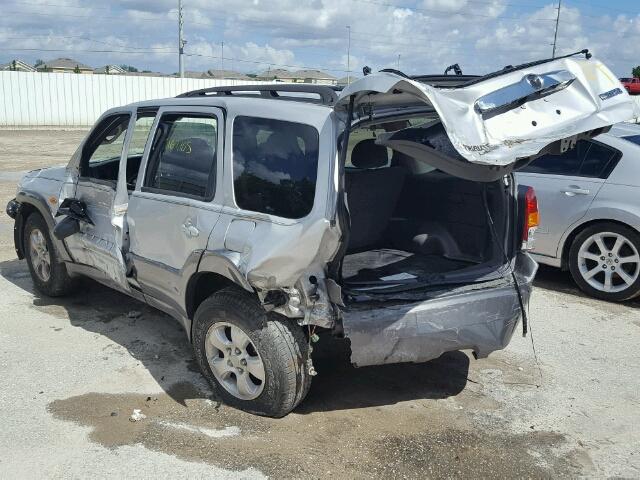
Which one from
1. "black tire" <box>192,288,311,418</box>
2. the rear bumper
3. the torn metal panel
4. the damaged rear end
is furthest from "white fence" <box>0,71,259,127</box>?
the torn metal panel

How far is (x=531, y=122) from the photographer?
124 inches

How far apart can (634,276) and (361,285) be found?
3564mm

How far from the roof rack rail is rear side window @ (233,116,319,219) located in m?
0.26

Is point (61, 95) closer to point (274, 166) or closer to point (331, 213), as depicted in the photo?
point (274, 166)

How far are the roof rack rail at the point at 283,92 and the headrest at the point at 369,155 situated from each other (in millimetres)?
404

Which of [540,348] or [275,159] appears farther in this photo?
[540,348]

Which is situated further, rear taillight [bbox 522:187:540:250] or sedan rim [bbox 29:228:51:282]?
sedan rim [bbox 29:228:51:282]

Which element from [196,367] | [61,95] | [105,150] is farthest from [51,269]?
[61,95]

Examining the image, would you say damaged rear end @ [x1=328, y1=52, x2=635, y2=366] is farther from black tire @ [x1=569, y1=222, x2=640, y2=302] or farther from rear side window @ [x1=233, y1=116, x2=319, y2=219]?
black tire @ [x1=569, y1=222, x2=640, y2=302]

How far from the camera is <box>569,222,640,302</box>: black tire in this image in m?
5.95

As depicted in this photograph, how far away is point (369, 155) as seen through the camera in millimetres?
4406

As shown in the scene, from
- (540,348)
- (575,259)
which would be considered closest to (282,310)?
(540,348)

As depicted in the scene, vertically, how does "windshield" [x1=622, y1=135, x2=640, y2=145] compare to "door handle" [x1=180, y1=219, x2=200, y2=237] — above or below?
above

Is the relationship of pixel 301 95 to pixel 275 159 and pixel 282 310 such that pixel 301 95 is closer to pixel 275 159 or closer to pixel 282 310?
pixel 275 159
